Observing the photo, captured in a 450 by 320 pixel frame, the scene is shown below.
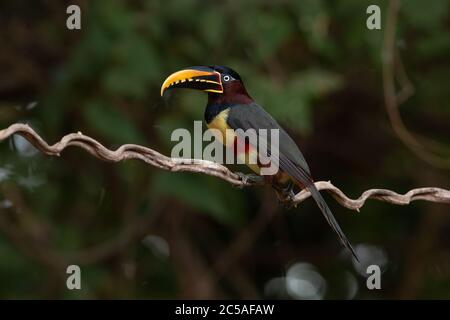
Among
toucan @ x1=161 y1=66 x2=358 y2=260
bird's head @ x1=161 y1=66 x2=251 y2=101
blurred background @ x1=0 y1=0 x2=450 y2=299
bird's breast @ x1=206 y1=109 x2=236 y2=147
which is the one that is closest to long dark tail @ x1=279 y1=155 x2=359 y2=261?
toucan @ x1=161 y1=66 x2=358 y2=260

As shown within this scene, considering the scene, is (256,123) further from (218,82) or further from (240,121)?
(218,82)

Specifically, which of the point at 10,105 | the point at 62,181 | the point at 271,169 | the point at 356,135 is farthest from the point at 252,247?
the point at 271,169

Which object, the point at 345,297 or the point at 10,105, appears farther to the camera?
the point at 345,297

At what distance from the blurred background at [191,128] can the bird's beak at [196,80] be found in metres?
0.99

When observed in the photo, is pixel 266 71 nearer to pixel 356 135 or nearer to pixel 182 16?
pixel 182 16

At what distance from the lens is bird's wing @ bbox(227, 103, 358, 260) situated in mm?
3076

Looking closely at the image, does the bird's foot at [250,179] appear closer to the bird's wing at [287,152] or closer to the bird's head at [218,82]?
the bird's wing at [287,152]

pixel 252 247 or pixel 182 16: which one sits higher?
pixel 182 16

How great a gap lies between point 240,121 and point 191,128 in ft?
4.24

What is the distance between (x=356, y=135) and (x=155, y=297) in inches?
64.4

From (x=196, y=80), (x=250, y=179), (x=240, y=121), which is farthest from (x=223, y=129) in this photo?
(x=250, y=179)

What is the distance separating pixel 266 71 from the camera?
199 inches

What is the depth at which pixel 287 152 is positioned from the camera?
3254mm

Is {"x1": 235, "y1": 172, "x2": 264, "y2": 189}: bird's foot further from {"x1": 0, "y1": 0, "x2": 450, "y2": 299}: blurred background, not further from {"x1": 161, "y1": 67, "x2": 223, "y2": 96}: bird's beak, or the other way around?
{"x1": 0, "y1": 0, "x2": 450, "y2": 299}: blurred background
